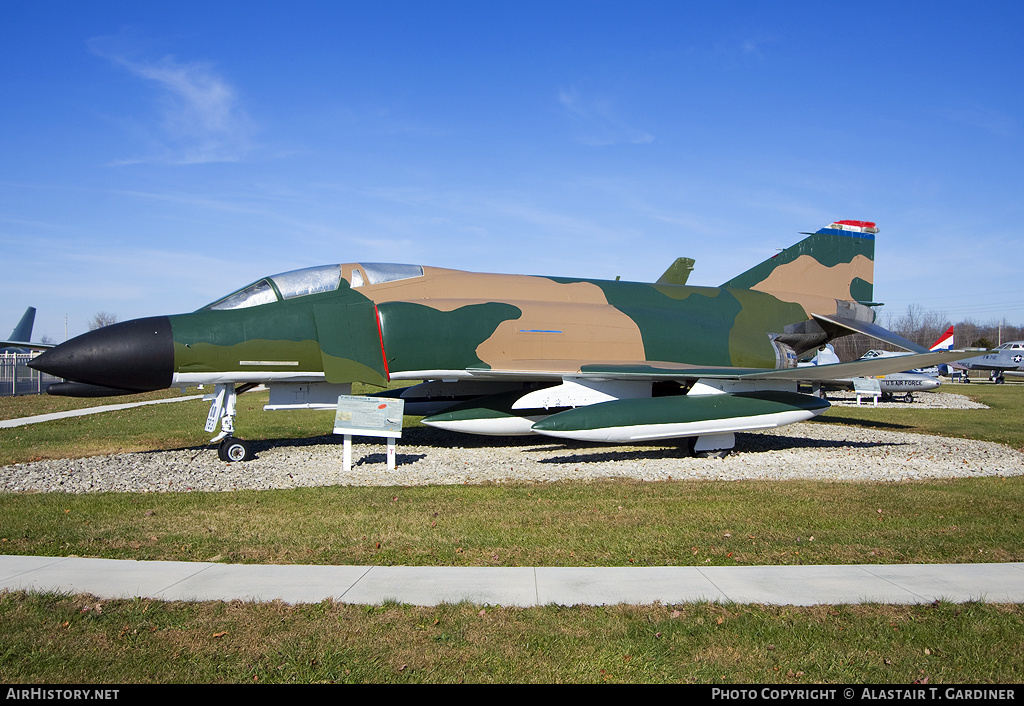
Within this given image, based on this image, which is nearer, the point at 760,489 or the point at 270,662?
the point at 270,662

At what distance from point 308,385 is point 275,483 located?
89.1 inches

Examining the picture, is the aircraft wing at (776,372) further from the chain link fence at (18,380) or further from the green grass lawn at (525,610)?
the chain link fence at (18,380)

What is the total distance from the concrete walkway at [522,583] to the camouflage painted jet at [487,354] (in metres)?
4.81

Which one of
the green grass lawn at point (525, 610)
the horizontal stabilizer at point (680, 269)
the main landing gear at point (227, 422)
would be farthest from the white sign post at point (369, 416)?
the horizontal stabilizer at point (680, 269)

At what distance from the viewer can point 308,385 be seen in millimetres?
11336

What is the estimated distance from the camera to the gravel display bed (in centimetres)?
965

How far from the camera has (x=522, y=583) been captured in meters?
5.13

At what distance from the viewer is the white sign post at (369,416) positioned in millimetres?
10070

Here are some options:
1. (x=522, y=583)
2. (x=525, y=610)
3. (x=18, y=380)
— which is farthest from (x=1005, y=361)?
(x=18, y=380)

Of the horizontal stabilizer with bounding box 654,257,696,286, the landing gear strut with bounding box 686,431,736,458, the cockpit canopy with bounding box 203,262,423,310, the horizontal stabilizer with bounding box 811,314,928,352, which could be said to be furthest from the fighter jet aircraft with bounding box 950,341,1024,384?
the cockpit canopy with bounding box 203,262,423,310

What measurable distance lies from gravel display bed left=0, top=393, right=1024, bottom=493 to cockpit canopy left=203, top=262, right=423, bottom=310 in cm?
256

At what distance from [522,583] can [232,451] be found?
24.2 feet
